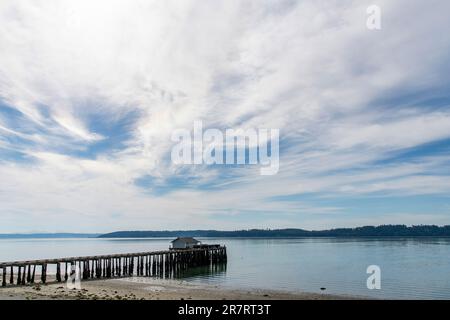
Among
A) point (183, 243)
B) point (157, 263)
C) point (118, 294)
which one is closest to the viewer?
point (118, 294)

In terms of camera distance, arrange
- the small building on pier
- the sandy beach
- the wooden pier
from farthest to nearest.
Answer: the small building on pier → the wooden pier → the sandy beach

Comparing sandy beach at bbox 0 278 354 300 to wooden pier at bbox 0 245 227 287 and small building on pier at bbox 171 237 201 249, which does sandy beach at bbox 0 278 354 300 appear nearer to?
wooden pier at bbox 0 245 227 287

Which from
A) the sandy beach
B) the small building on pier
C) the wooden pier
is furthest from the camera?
the small building on pier

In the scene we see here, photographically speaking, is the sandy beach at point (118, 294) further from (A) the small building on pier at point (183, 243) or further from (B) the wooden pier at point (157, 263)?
(A) the small building on pier at point (183, 243)

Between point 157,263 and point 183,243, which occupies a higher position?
point 183,243

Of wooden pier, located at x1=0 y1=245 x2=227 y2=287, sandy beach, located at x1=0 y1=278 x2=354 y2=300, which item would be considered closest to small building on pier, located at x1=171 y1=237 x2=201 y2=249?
wooden pier, located at x1=0 y1=245 x2=227 y2=287

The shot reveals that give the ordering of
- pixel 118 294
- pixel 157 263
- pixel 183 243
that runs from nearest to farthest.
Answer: pixel 118 294
pixel 157 263
pixel 183 243

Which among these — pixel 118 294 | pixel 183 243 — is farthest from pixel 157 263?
pixel 118 294

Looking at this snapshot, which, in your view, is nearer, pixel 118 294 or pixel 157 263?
pixel 118 294

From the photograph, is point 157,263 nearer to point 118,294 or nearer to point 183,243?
point 183,243
